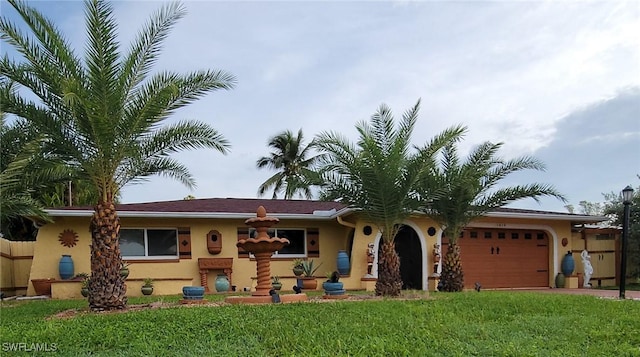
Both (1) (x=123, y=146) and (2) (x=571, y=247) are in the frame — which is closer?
(1) (x=123, y=146)

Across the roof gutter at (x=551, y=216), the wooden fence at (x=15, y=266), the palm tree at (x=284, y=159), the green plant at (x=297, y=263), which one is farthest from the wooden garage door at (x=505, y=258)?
the palm tree at (x=284, y=159)

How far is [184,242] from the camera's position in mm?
16578

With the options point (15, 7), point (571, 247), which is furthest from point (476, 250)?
point (15, 7)

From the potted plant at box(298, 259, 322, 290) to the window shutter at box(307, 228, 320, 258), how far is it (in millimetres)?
382

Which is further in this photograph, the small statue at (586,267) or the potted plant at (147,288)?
the small statue at (586,267)

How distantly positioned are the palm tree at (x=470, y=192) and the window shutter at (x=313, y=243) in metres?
4.37

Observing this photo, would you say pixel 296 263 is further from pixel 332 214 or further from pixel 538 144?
pixel 538 144

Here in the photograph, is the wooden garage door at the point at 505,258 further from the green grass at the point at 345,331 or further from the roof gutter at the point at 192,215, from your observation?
the green grass at the point at 345,331

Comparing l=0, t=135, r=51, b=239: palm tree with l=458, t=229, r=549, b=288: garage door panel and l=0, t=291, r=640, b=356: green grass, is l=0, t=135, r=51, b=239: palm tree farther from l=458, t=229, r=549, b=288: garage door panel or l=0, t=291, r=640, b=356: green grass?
l=458, t=229, r=549, b=288: garage door panel

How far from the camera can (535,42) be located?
13.1 metres

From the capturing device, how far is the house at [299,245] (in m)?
15.7

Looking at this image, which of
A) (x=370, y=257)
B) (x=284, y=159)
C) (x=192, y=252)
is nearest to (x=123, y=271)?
(x=192, y=252)

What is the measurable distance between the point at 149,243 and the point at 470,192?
382 inches

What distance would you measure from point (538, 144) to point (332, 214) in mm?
6917
